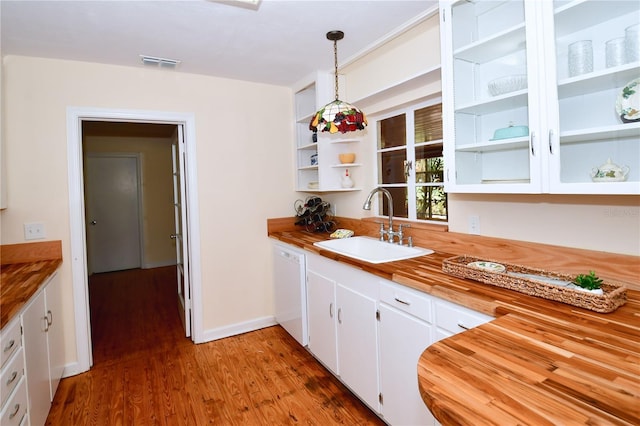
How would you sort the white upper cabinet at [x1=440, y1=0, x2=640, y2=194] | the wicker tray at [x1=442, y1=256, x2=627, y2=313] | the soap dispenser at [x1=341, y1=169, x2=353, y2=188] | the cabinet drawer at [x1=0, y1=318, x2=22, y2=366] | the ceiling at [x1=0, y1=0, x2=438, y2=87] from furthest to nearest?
the soap dispenser at [x1=341, y1=169, x2=353, y2=188] < the ceiling at [x1=0, y1=0, x2=438, y2=87] < the cabinet drawer at [x1=0, y1=318, x2=22, y2=366] < the white upper cabinet at [x1=440, y1=0, x2=640, y2=194] < the wicker tray at [x1=442, y1=256, x2=627, y2=313]

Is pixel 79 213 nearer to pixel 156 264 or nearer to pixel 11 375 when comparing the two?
pixel 11 375

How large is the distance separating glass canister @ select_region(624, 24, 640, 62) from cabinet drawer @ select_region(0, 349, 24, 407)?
8.62 ft

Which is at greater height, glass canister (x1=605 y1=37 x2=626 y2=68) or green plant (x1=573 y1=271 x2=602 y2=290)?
glass canister (x1=605 y1=37 x2=626 y2=68)

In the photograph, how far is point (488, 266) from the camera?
66.5 inches

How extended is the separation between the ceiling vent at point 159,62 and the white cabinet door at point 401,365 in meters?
2.34

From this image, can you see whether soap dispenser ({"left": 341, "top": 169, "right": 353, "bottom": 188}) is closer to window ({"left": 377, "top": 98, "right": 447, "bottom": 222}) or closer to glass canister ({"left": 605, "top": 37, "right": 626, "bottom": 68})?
window ({"left": 377, "top": 98, "right": 447, "bottom": 222})

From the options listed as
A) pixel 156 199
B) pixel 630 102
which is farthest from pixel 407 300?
pixel 156 199

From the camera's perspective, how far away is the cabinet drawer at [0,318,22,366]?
1404 mm

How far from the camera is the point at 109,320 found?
145 inches

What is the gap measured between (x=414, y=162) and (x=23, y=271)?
2727mm

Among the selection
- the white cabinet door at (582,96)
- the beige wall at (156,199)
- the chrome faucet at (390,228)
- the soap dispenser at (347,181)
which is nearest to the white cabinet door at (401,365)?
the chrome faucet at (390,228)

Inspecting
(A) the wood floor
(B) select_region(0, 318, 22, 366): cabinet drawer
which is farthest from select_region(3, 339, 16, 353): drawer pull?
(A) the wood floor

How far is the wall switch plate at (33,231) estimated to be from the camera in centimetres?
250

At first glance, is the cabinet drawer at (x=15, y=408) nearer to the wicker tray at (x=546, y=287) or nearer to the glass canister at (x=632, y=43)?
the wicker tray at (x=546, y=287)
